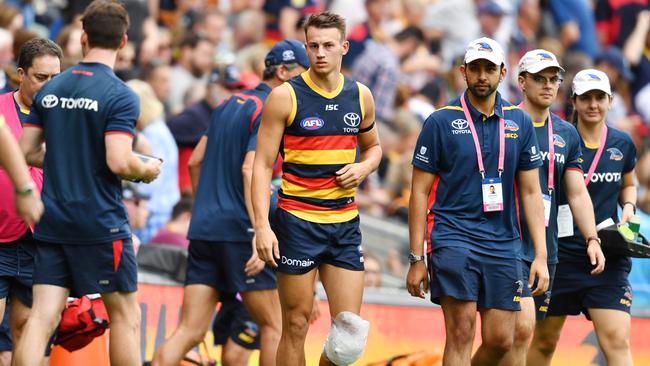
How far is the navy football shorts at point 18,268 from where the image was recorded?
8.84 meters

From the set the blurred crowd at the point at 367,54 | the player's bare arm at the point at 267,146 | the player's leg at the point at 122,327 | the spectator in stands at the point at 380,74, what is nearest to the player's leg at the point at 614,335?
Answer: the player's bare arm at the point at 267,146

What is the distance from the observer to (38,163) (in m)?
8.26

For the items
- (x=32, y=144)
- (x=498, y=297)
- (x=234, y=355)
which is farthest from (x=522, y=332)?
(x=32, y=144)

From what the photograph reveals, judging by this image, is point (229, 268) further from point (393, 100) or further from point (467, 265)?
point (393, 100)

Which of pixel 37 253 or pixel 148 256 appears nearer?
pixel 37 253

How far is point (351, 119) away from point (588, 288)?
256 centimetres

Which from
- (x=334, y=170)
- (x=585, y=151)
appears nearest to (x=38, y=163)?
(x=334, y=170)

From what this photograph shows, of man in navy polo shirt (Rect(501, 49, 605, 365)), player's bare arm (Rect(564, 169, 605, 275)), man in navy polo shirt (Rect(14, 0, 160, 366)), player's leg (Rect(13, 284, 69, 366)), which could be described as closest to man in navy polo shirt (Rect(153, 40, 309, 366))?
man in navy polo shirt (Rect(14, 0, 160, 366))

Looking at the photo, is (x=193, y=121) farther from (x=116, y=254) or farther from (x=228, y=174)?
(x=116, y=254)

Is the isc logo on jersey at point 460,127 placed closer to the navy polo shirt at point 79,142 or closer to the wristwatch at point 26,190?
the navy polo shirt at point 79,142

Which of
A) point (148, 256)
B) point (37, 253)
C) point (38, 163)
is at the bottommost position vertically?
point (148, 256)

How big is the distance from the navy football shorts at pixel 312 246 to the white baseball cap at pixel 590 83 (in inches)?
92.0

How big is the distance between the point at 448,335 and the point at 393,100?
8.26m

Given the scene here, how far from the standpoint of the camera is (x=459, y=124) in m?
8.73
